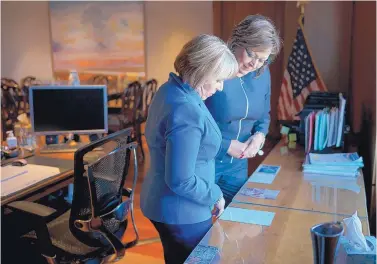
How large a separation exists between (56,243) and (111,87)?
17.0ft

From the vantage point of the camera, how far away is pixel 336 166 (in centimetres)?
208

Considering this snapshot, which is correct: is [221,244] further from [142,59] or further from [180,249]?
[142,59]

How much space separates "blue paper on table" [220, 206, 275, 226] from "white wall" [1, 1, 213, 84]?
496 cm

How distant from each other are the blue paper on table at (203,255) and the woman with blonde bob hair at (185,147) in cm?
14

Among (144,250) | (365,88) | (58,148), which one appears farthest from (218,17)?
(144,250)

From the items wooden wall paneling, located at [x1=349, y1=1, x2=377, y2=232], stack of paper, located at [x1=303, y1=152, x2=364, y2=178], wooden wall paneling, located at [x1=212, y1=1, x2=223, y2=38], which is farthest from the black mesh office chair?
wooden wall paneling, located at [x1=212, y1=1, x2=223, y2=38]

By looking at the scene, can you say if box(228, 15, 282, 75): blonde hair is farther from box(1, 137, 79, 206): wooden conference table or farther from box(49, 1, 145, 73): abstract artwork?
box(49, 1, 145, 73): abstract artwork

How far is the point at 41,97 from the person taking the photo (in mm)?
2740

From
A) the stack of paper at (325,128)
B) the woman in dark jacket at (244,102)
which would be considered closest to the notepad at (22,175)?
the woman in dark jacket at (244,102)

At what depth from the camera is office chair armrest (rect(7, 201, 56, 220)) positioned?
73.4 inches

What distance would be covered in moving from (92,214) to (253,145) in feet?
2.62

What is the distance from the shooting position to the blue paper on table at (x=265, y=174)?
2.01 meters

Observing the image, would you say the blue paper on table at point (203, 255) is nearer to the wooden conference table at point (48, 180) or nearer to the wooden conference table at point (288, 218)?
the wooden conference table at point (288, 218)

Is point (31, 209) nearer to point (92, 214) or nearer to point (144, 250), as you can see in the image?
point (92, 214)
